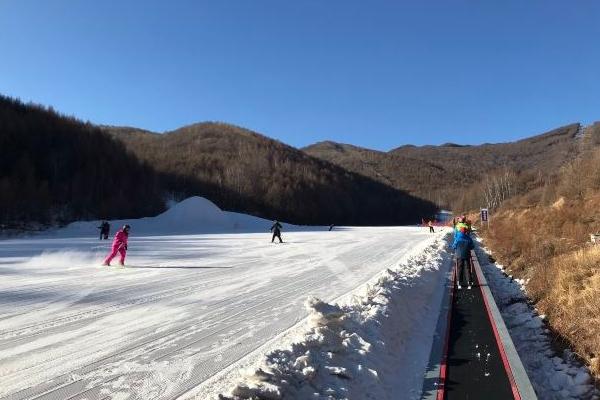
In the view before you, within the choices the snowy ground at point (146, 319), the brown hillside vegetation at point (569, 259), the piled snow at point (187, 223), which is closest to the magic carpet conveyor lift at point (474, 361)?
the snowy ground at point (146, 319)

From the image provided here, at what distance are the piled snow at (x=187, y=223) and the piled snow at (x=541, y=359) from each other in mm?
41668

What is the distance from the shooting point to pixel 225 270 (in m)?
16.6

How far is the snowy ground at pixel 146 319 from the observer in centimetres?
591

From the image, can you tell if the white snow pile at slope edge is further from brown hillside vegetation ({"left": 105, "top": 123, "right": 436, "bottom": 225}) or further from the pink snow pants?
brown hillside vegetation ({"left": 105, "top": 123, "right": 436, "bottom": 225})

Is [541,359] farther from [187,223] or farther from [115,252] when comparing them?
[187,223]

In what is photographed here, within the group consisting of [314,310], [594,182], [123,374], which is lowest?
[123,374]

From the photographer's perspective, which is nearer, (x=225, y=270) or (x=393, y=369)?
(x=393, y=369)

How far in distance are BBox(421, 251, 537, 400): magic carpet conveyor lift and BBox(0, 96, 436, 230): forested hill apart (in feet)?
154

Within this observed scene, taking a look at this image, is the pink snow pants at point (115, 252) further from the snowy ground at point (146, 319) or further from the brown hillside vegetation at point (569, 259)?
the brown hillside vegetation at point (569, 259)

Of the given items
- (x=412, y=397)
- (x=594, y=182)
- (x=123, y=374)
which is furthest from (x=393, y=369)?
(x=594, y=182)

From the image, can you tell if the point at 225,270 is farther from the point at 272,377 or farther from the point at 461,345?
the point at 272,377

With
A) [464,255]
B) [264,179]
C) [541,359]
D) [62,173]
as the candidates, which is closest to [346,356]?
[541,359]

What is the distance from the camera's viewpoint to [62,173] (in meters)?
66.6

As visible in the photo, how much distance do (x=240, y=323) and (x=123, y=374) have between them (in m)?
3.04
